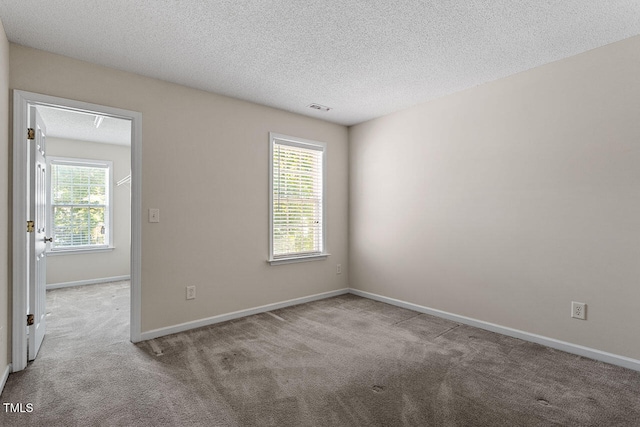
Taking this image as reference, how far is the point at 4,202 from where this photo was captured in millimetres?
2324

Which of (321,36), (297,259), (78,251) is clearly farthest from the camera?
(78,251)

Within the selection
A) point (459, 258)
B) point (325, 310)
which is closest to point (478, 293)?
point (459, 258)

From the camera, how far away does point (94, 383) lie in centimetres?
227

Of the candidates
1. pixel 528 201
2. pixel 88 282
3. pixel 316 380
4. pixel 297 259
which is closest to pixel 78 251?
pixel 88 282

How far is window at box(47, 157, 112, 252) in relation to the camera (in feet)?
17.5

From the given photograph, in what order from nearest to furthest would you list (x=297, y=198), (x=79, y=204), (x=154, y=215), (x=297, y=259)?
(x=154, y=215) → (x=297, y=259) → (x=297, y=198) → (x=79, y=204)

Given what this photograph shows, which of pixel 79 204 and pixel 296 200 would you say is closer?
pixel 296 200

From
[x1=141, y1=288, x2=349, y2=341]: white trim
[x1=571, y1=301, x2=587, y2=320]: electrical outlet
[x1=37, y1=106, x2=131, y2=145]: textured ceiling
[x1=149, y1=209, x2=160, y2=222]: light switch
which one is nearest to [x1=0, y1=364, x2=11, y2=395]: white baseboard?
[x1=141, y1=288, x2=349, y2=341]: white trim

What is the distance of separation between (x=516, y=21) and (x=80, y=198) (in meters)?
6.48

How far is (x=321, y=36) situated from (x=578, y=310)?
3.02m

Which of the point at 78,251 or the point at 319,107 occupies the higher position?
the point at 319,107

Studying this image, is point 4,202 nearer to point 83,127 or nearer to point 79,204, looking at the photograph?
point 83,127

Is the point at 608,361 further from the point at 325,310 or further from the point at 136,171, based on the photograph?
the point at 136,171

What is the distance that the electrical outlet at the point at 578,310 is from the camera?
105 inches
